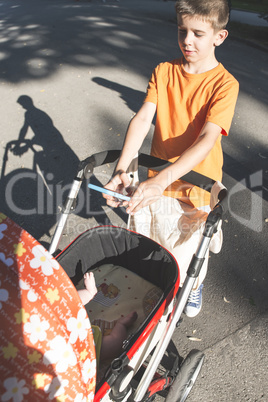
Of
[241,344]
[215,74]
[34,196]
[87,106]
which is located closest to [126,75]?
[87,106]

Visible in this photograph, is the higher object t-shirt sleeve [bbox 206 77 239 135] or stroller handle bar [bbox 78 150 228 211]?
t-shirt sleeve [bbox 206 77 239 135]

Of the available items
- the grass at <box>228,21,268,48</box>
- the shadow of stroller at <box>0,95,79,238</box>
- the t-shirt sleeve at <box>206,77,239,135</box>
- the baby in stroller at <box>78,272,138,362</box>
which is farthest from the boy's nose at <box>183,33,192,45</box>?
the grass at <box>228,21,268,48</box>

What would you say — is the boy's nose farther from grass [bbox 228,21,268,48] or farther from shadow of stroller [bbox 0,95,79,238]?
grass [bbox 228,21,268,48]

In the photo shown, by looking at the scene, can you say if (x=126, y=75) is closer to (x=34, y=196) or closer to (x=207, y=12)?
(x=34, y=196)

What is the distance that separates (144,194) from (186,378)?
1052 mm

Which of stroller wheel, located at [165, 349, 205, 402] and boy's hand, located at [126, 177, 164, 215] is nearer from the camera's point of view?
boy's hand, located at [126, 177, 164, 215]

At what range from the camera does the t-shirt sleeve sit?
1787 mm

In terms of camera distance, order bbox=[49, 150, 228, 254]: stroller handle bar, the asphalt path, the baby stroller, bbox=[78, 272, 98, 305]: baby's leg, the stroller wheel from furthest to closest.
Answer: the asphalt path → bbox=[78, 272, 98, 305]: baby's leg → the stroller wheel → bbox=[49, 150, 228, 254]: stroller handle bar → the baby stroller

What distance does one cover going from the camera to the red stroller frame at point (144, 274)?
4.85 ft

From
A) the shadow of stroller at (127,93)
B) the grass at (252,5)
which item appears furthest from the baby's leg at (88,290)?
the grass at (252,5)

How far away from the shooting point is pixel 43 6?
38.7 ft

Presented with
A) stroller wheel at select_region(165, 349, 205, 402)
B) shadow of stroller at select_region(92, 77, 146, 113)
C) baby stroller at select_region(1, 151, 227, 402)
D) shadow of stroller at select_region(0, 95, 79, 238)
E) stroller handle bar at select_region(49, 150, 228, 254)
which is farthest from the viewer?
shadow of stroller at select_region(92, 77, 146, 113)

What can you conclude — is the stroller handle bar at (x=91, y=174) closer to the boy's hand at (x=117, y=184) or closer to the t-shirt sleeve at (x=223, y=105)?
the boy's hand at (x=117, y=184)

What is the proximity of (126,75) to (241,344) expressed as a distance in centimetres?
499
